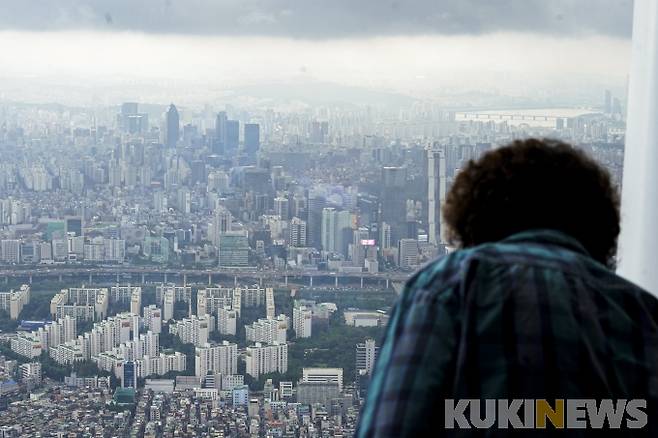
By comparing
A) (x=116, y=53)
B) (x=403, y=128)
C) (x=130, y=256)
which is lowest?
(x=130, y=256)

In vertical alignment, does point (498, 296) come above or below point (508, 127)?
below

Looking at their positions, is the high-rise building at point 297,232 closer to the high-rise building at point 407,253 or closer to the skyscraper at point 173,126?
the high-rise building at point 407,253

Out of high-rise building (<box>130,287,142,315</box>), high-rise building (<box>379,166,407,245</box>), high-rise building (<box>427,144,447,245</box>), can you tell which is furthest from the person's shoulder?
high-rise building (<box>130,287,142,315</box>)

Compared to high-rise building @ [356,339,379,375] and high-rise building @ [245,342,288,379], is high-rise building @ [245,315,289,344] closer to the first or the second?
high-rise building @ [245,342,288,379]

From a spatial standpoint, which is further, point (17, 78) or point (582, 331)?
point (17, 78)

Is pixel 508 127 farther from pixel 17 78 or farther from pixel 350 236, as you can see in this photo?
pixel 17 78

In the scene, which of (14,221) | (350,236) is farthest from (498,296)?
(14,221)

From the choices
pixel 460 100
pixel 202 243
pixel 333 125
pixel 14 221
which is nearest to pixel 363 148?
pixel 333 125
